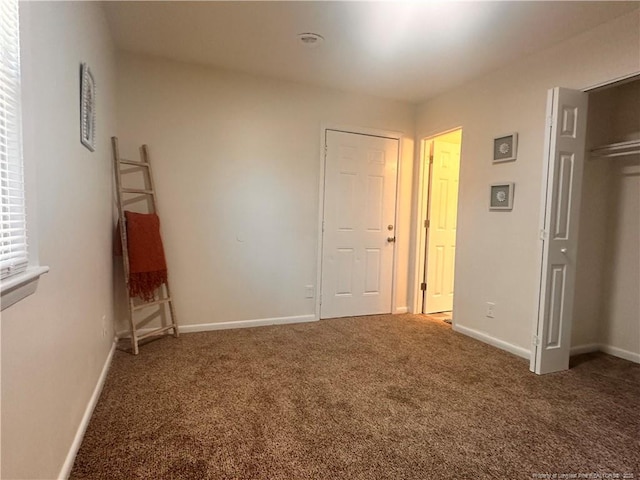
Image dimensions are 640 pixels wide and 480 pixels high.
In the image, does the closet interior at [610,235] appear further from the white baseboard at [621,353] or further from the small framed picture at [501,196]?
the small framed picture at [501,196]

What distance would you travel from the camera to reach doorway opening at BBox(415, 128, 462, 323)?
13.6 feet

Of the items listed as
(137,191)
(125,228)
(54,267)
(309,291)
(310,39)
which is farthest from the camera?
Answer: (309,291)

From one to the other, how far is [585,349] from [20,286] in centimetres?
388

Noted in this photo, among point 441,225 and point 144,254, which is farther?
point 441,225

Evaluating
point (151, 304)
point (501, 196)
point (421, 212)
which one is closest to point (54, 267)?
point (151, 304)

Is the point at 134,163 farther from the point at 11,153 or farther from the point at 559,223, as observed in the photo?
the point at 559,223

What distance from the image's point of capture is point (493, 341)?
3203 millimetres

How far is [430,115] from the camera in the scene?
13.0ft

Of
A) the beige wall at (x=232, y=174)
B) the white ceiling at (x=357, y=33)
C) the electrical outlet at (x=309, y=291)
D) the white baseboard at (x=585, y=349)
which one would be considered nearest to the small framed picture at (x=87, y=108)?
the white ceiling at (x=357, y=33)

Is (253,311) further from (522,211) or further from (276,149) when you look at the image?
(522,211)

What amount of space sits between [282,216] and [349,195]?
2.57ft

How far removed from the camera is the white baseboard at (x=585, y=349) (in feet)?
10.1

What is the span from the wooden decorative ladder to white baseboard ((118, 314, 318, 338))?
0.12 m

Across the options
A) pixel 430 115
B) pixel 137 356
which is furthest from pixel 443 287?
pixel 137 356
